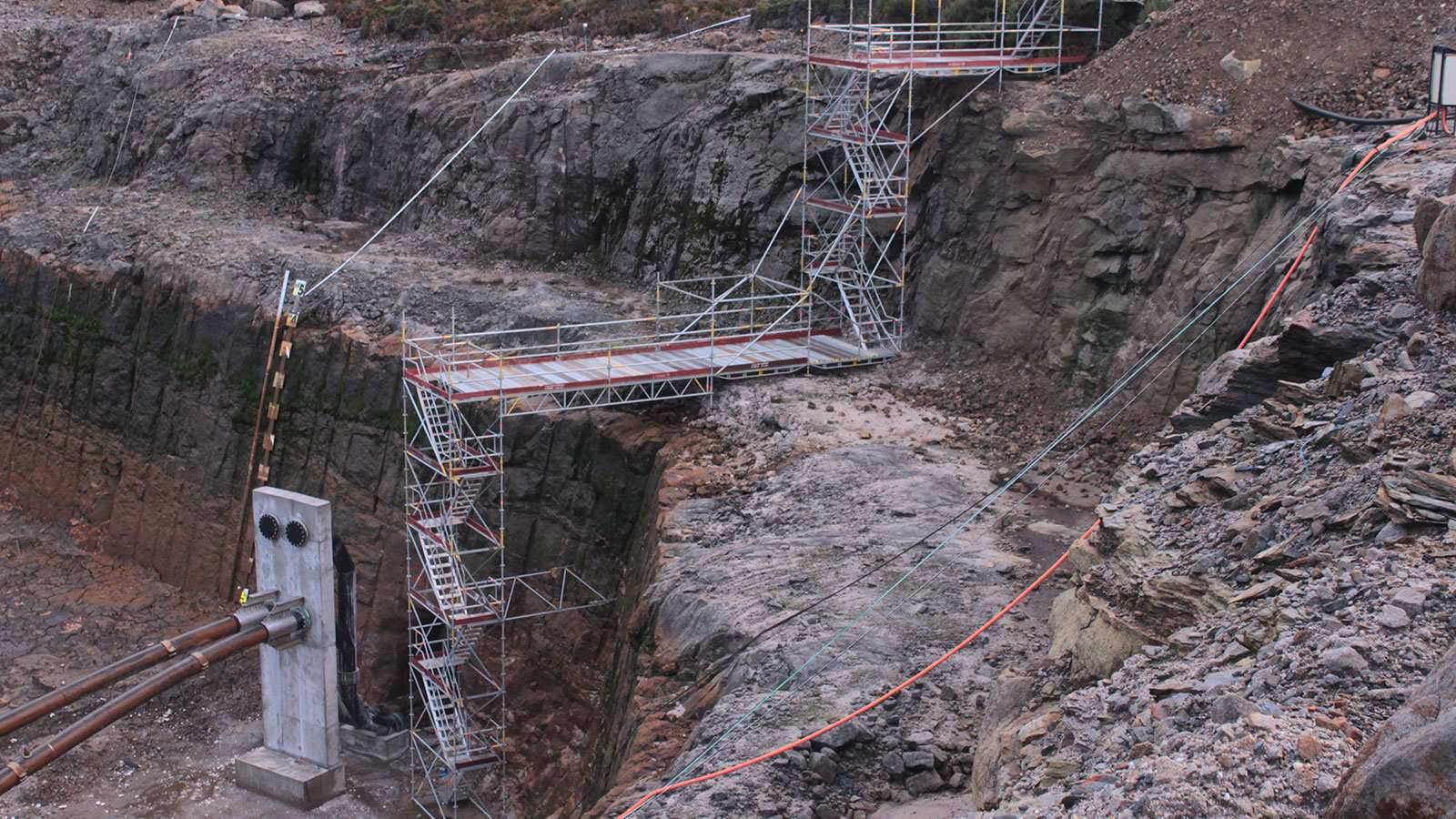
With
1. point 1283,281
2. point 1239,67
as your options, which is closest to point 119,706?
point 1283,281

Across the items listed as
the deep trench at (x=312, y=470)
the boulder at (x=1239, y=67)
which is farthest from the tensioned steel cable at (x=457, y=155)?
the boulder at (x=1239, y=67)

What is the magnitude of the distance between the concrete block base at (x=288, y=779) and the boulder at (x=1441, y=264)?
632 inches

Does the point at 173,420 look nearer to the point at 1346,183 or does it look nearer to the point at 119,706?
the point at 119,706

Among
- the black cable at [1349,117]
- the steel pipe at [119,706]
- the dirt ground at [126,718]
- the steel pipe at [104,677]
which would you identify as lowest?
the dirt ground at [126,718]

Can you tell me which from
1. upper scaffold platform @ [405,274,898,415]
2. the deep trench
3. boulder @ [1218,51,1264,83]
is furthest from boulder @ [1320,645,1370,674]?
boulder @ [1218,51,1264,83]

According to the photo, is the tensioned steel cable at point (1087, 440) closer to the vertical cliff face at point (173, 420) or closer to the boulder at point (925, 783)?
the boulder at point (925, 783)

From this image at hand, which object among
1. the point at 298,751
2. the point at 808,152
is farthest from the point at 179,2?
the point at 298,751

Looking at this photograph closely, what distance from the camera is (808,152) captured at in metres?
24.7

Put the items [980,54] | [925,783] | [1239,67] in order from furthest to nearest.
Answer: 1. [980,54]
2. [1239,67]
3. [925,783]

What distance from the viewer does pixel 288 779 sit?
19.3 m

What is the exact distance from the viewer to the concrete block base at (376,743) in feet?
68.6

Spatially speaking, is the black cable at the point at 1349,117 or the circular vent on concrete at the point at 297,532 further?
the circular vent on concrete at the point at 297,532

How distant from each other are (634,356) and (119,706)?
9.19m

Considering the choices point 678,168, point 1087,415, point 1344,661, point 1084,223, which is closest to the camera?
point 1344,661
